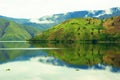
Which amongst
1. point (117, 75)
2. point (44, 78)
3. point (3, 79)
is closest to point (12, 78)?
point (3, 79)

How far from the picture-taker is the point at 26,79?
67688 millimetres

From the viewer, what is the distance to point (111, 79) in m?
69.4

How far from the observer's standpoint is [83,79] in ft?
228

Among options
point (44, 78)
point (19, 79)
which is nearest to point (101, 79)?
point (44, 78)

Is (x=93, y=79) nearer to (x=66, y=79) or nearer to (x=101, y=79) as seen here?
(x=101, y=79)

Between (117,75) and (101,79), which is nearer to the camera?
(101,79)

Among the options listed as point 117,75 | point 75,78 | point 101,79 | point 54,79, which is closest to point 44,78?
point 54,79

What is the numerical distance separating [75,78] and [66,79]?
2777 mm

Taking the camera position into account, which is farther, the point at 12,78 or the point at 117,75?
the point at 117,75

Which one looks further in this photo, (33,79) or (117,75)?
(117,75)

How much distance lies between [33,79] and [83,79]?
431 inches

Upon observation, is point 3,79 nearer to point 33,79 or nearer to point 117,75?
point 33,79

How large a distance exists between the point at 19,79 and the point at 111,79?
65.9 feet

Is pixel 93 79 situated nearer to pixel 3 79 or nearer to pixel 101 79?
pixel 101 79
